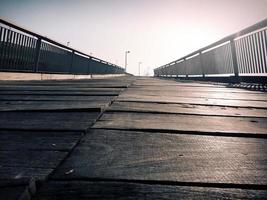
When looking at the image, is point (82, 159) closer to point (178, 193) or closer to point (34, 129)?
point (178, 193)

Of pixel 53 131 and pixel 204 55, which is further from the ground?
pixel 204 55

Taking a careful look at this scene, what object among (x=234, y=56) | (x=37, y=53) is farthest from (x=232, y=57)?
(x=37, y=53)

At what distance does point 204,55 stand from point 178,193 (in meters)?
10.3

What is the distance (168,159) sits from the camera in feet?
3.43

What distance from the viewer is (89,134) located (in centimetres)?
137

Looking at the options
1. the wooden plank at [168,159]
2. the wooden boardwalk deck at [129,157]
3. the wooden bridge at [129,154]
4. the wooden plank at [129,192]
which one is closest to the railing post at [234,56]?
the wooden bridge at [129,154]

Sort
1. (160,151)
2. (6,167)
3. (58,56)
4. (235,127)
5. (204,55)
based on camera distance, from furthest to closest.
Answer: (204,55) < (58,56) < (235,127) < (160,151) < (6,167)

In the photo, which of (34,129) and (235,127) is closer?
(34,129)

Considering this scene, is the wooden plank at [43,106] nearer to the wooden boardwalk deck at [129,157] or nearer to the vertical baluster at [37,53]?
the wooden boardwalk deck at [129,157]

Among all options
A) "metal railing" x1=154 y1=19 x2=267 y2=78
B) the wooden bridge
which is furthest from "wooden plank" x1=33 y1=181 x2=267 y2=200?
"metal railing" x1=154 y1=19 x2=267 y2=78

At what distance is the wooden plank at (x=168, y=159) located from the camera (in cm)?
89

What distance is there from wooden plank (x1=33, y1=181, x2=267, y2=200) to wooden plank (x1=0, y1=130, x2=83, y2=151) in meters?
0.36

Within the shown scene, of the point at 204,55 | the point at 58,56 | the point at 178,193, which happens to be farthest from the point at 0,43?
the point at 204,55

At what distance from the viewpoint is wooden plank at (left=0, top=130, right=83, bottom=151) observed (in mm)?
1134
